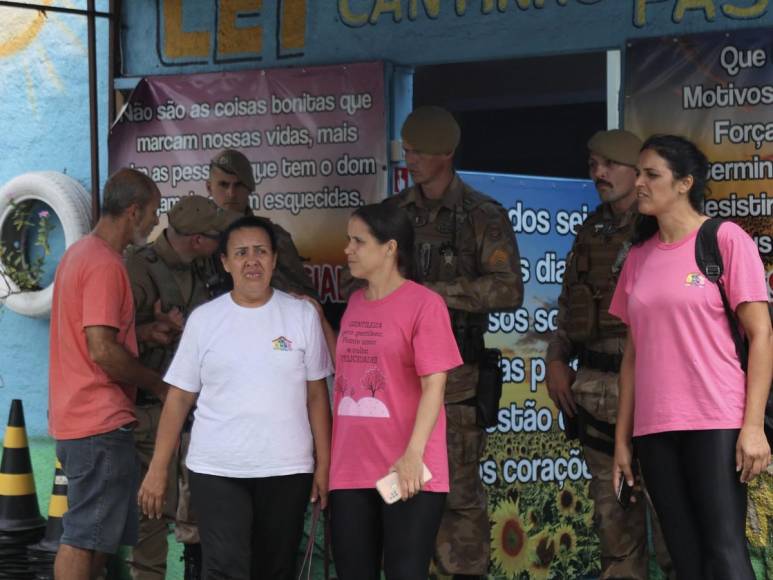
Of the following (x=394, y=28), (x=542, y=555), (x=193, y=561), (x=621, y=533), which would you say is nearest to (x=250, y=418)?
(x=621, y=533)

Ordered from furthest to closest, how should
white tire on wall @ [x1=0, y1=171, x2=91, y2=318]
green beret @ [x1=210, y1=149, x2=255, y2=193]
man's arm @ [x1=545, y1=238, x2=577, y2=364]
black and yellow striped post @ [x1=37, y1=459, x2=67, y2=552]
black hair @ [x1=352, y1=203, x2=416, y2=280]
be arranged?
white tire on wall @ [x1=0, y1=171, x2=91, y2=318], black and yellow striped post @ [x1=37, y1=459, x2=67, y2=552], green beret @ [x1=210, y1=149, x2=255, y2=193], man's arm @ [x1=545, y1=238, x2=577, y2=364], black hair @ [x1=352, y1=203, x2=416, y2=280]

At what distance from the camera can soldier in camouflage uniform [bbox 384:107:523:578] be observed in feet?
17.6

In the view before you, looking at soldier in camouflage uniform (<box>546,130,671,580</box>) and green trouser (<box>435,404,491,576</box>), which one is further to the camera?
green trouser (<box>435,404,491,576</box>)

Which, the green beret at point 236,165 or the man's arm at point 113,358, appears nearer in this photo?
the man's arm at point 113,358

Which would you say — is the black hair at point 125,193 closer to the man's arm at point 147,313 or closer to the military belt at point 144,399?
the man's arm at point 147,313

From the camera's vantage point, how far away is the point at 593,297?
5.29 m

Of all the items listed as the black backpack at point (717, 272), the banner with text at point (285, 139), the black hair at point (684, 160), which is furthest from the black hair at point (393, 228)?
the banner with text at point (285, 139)

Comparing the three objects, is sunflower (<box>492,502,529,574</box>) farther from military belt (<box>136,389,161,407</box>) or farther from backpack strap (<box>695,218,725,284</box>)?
backpack strap (<box>695,218,725,284</box>)

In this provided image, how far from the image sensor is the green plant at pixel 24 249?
24.1 feet

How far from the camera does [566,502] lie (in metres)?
6.12

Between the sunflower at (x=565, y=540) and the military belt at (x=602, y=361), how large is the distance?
1099 millimetres

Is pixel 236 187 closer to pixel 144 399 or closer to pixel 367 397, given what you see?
pixel 144 399

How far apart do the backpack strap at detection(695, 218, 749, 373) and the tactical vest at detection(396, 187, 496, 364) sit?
1412 millimetres

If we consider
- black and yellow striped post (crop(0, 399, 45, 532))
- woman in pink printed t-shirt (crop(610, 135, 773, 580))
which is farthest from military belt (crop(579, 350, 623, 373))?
black and yellow striped post (crop(0, 399, 45, 532))
